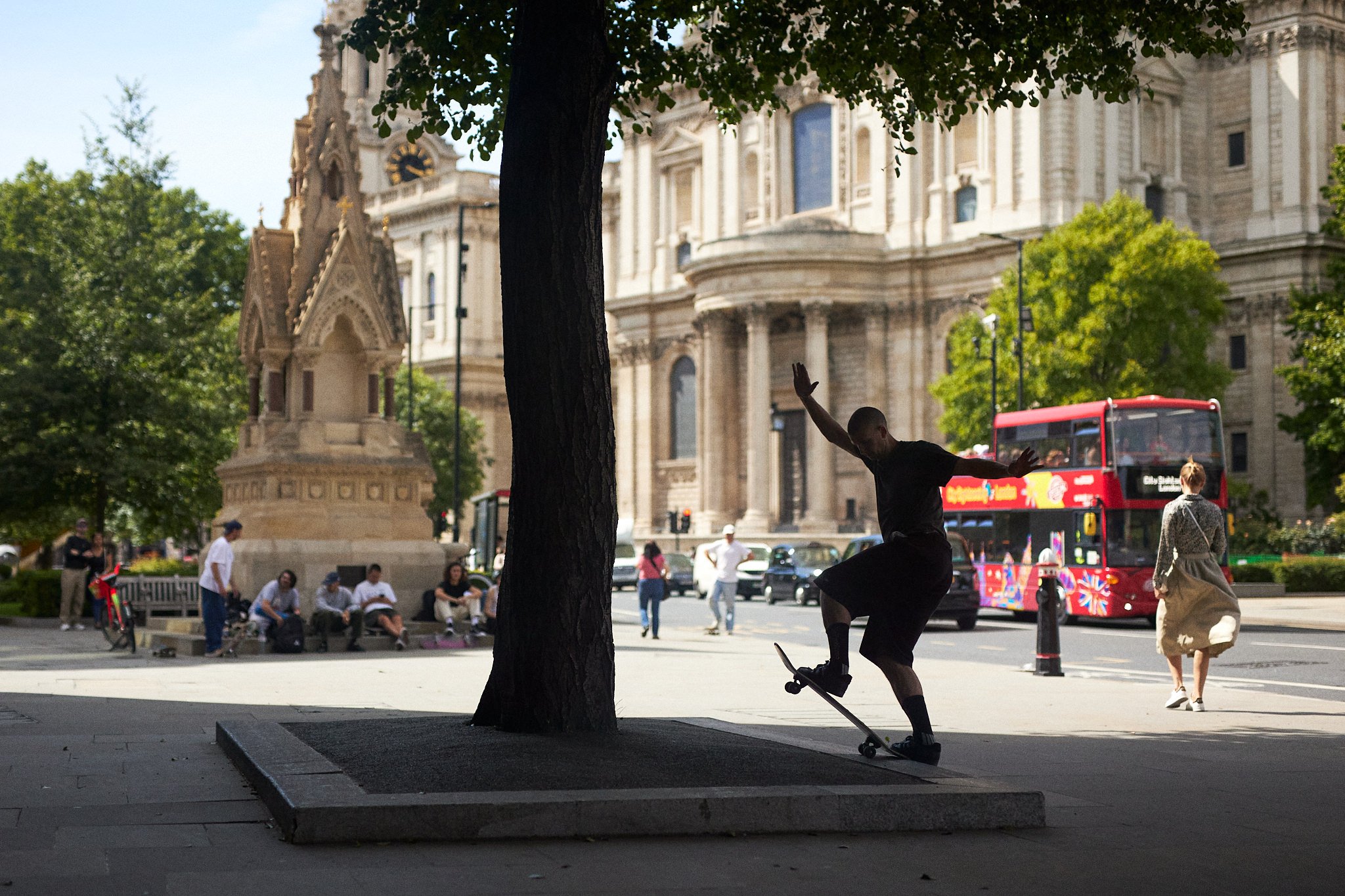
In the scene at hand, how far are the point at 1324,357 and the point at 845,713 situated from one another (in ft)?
136

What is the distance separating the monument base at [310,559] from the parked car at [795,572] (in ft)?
73.2

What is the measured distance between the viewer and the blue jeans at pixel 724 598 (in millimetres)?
27703

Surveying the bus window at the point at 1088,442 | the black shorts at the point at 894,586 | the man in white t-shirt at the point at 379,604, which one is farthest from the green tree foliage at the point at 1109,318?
the black shorts at the point at 894,586

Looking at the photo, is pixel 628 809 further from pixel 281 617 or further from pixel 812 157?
pixel 812 157

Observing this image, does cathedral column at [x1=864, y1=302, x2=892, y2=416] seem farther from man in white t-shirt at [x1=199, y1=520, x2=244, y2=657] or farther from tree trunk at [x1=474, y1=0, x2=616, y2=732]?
tree trunk at [x1=474, y1=0, x2=616, y2=732]

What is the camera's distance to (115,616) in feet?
71.7

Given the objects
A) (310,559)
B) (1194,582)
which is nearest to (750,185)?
(310,559)

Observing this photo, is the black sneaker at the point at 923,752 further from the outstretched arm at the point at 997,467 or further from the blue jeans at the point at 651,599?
the blue jeans at the point at 651,599

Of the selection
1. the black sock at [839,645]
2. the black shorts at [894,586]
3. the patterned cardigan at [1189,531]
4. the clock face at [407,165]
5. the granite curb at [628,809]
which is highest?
the clock face at [407,165]

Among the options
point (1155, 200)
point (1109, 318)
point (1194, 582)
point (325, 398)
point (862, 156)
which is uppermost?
point (862, 156)

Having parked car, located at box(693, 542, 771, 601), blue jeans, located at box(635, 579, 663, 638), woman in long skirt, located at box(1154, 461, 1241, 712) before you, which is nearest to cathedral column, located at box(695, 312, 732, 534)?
parked car, located at box(693, 542, 771, 601)

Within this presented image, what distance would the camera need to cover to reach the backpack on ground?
20281 millimetres

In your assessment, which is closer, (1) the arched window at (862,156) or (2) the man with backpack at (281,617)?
(2) the man with backpack at (281,617)

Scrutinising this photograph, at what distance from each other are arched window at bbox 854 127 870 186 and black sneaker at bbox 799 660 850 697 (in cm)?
5973
